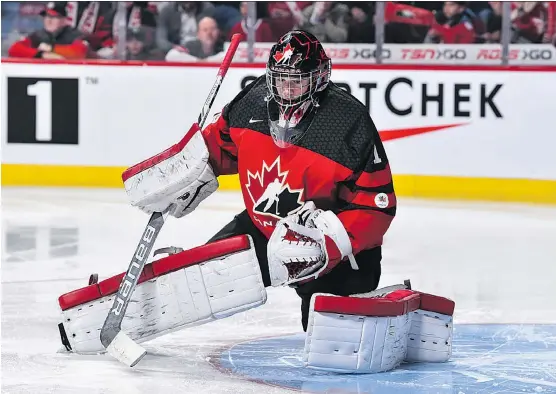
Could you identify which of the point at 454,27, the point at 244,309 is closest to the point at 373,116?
the point at 454,27

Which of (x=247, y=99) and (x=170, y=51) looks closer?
(x=247, y=99)

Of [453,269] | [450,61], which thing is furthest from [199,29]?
[453,269]

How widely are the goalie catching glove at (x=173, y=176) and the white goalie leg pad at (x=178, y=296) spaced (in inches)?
7.5

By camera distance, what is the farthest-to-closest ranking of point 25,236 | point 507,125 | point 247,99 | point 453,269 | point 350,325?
point 507,125
point 25,236
point 453,269
point 247,99
point 350,325

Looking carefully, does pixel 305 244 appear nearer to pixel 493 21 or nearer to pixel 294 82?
pixel 294 82

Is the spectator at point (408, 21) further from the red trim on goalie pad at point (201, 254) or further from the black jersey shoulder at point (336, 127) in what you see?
the red trim on goalie pad at point (201, 254)

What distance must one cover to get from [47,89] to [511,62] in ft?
9.37

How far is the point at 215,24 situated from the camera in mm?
8258

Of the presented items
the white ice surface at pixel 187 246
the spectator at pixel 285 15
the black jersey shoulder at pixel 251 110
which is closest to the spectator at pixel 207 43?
the spectator at pixel 285 15

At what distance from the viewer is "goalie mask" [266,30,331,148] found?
3686 mm

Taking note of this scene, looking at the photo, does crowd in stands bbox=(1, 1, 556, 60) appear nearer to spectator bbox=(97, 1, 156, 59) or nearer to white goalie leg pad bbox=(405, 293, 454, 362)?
spectator bbox=(97, 1, 156, 59)

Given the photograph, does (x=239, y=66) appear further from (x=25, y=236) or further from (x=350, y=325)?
(x=350, y=325)

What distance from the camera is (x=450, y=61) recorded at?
780cm

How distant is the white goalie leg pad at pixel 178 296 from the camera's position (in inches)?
145
